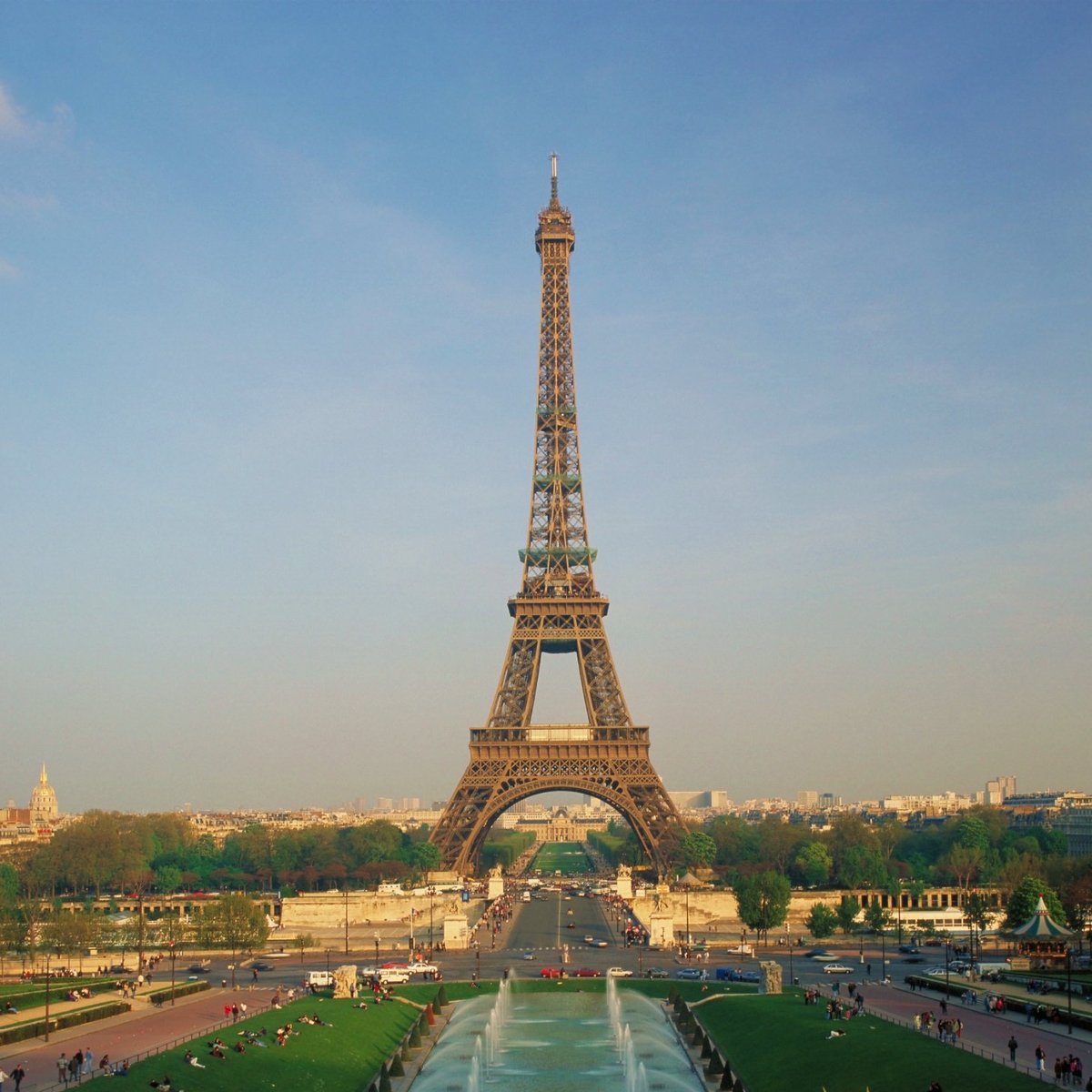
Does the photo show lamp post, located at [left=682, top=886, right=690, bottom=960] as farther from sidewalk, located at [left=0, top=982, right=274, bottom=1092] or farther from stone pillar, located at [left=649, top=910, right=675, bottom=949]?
sidewalk, located at [left=0, top=982, right=274, bottom=1092]

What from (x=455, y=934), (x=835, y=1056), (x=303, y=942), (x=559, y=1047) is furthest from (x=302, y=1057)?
(x=455, y=934)

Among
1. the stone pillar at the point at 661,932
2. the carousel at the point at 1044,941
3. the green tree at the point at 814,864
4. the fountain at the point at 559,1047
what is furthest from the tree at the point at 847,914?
the fountain at the point at 559,1047

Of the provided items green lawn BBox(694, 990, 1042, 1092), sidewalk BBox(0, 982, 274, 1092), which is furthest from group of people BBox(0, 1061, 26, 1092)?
green lawn BBox(694, 990, 1042, 1092)

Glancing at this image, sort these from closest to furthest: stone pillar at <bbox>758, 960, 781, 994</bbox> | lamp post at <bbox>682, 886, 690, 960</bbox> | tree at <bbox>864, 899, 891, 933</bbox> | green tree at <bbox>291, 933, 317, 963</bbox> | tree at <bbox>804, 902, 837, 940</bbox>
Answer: stone pillar at <bbox>758, 960, 781, 994</bbox> → lamp post at <bbox>682, 886, 690, 960</bbox> → tree at <bbox>804, 902, 837, 940</bbox> → green tree at <bbox>291, 933, 317, 963</bbox> → tree at <bbox>864, 899, 891, 933</bbox>

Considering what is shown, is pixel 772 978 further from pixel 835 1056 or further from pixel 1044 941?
pixel 835 1056

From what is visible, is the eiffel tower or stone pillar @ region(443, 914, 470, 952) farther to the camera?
the eiffel tower

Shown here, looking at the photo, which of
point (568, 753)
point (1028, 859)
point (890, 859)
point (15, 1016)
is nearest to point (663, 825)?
point (568, 753)

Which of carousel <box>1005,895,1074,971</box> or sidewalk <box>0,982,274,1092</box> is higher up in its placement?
carousel <box>1005,895,1074,971</box>
